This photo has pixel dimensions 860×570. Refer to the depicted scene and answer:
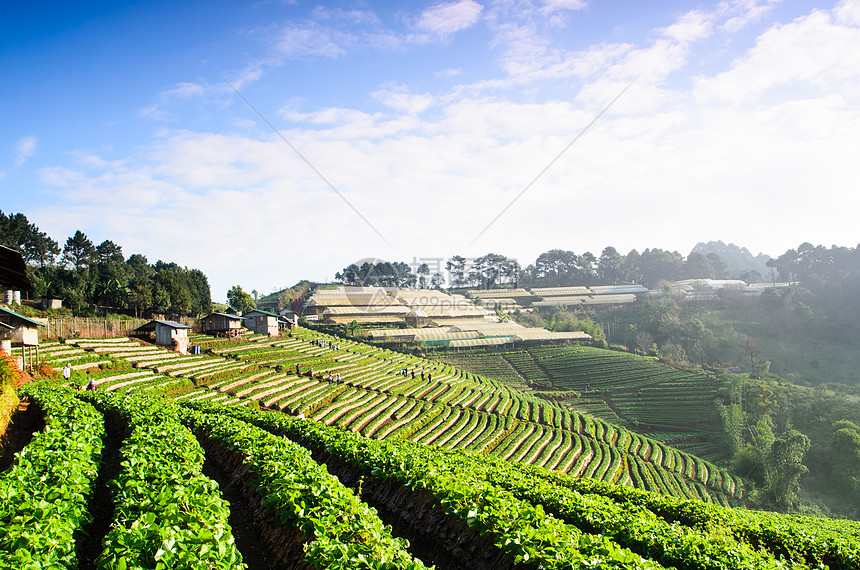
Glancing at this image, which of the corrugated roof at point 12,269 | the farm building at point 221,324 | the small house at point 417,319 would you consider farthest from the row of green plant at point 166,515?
the small house at point 417,319

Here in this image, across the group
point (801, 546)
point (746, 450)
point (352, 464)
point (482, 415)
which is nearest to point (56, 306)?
point (482, 415)

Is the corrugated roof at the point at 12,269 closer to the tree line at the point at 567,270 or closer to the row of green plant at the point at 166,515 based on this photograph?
the row of green plant at the point at 166,515

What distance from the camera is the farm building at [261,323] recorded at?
50.7m

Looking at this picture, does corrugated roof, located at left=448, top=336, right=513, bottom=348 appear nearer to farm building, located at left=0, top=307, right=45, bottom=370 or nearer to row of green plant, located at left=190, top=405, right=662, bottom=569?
farm building, located at left=0, top=307, right=45, bottom=370

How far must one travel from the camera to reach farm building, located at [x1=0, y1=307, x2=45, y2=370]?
23.5 m

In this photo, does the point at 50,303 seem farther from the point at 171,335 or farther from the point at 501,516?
the point at 501,516

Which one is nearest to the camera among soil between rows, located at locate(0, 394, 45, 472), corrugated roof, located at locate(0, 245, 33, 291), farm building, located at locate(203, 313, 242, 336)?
corrugated roof, located at locate(0, 245, 33, 291)

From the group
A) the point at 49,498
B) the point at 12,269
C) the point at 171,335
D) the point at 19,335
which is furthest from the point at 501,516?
the point at 171,335

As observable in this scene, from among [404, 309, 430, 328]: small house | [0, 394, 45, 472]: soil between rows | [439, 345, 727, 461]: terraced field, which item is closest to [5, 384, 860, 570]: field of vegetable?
[0, 394, 45, 472]: soil between rows

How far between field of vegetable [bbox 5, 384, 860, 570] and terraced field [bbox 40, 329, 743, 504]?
1459 centimetres

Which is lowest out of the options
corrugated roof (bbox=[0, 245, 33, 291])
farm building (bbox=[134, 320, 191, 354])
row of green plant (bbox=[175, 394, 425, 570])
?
row of green plant (bbox=[175, 394, 425, 570])

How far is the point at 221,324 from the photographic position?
4441 centimetres

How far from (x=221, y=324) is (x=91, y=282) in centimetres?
1831

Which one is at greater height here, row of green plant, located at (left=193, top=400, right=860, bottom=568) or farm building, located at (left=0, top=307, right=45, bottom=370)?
farm building, located at (left=0, top=307, right=45, bottom=370)
